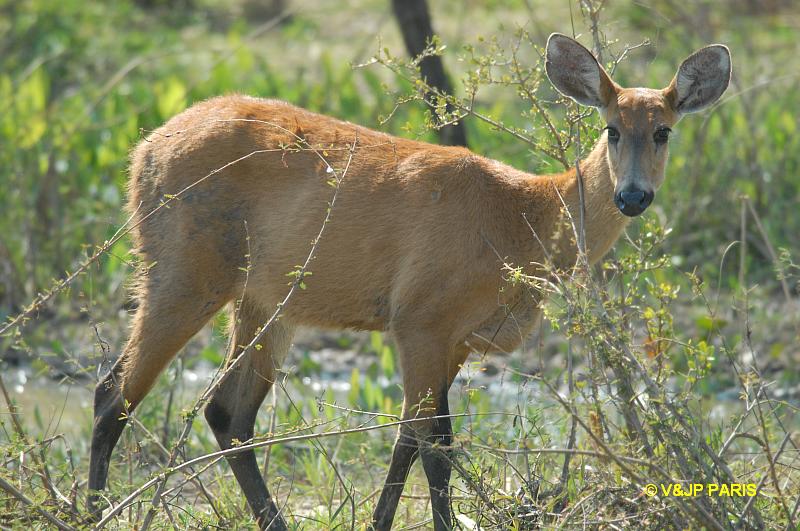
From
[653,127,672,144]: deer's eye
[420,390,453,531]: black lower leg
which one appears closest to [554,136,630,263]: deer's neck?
[653,127,672,144]: deer's eye

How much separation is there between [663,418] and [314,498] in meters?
2.40

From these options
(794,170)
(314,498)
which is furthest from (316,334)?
(794,170)

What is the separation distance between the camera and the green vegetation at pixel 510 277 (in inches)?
186

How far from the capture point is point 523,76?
553cm

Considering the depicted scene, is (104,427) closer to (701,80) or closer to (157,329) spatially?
(157,329)

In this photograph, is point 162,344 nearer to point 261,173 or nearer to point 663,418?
point 261,173

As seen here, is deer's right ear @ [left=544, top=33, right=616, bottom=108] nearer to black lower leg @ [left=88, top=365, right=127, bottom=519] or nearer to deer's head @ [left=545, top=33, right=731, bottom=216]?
deer's head @ [left=545, top=33, right=731, bottom=216]

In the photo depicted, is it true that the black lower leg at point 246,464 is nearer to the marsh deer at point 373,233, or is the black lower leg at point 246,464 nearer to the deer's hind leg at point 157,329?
the marsh deer at point 373,233

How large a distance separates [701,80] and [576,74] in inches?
24.0

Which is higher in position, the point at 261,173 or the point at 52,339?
the point at 261,173

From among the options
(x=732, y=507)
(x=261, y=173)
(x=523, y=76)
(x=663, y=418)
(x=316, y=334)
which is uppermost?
(x=523, y=76)

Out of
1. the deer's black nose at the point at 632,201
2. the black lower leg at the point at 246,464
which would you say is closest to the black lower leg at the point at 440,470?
the black lower leg at the point at 246,464

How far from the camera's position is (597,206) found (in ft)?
18.3

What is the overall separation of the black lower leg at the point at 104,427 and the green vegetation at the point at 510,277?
11 centimetres
